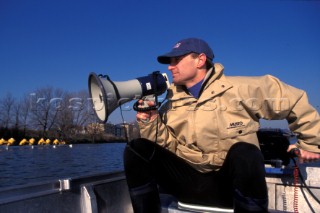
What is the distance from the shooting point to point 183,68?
2.50 metres

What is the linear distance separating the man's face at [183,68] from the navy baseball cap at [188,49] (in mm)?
50

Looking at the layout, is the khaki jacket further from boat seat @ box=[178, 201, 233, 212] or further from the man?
boat seat @ box=[178, 201, 233, 212]

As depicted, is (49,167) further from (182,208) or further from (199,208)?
(199,208)

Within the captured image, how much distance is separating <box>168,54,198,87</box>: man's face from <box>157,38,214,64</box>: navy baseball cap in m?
0.05

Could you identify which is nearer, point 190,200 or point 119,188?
point 190,200

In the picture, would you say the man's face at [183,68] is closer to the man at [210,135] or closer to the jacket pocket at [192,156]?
the man at [210,135]

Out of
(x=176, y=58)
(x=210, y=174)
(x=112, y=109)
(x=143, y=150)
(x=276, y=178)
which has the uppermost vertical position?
(x=176, y=58)

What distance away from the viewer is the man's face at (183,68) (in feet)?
8.16

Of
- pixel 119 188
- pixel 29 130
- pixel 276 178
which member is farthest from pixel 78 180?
pixel 29 130

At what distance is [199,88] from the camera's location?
249 centimetres

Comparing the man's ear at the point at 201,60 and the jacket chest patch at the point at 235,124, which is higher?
the man's ear at the point at 201,60

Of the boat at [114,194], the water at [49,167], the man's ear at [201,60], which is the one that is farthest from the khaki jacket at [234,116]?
the water at [49,167]

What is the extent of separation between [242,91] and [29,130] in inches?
2845

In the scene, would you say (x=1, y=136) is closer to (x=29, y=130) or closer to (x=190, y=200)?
(x=29, y=130)
